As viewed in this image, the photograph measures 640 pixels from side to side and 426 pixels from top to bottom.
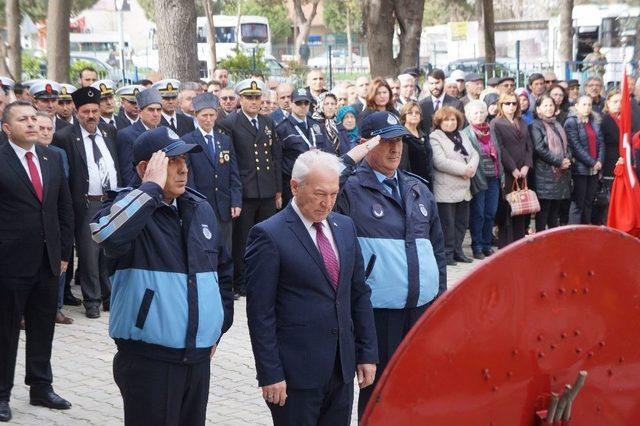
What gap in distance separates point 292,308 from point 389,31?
16.5 meters

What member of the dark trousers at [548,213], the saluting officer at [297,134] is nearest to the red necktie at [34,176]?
the saluting officer at [297,134]

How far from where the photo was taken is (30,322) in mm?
6789

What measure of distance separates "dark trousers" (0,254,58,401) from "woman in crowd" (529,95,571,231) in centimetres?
795

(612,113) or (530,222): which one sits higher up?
(612,113)

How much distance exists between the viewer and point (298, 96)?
1131cm

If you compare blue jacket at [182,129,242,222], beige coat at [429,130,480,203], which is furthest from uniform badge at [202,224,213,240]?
beige coat at [429,130,480,203]

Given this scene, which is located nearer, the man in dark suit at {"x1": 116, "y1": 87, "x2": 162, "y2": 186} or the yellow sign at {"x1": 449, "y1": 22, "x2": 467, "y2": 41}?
the man in dark suit at {"x1": 116, "y1": 87, "x2": 162, "y2": 186}

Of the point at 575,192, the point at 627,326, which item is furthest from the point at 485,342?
the point at 575,192

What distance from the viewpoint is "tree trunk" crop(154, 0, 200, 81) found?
13297 mm

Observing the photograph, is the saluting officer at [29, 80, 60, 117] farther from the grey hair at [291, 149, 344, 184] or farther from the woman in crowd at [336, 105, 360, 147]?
the grey hair at [291, 149, 344, 184]

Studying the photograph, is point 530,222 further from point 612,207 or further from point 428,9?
point 428,9

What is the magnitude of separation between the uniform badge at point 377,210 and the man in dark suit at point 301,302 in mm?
762

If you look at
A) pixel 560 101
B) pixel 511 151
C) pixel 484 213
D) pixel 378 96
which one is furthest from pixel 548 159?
pixel 378 96

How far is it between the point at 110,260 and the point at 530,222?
1024cm
